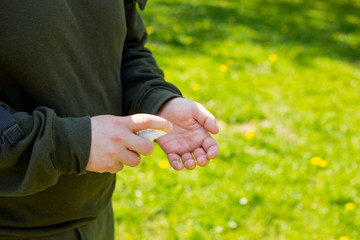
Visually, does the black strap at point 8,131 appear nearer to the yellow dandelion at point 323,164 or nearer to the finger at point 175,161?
the finger at point 175,161

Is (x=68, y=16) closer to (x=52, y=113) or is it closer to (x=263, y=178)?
(x=52, y=113)

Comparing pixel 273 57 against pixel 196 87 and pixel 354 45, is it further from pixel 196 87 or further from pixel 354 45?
pixel 354 45

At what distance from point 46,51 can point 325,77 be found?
4283mm

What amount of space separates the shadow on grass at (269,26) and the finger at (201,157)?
13.1 ft

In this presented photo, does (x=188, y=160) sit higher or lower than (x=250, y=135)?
higher

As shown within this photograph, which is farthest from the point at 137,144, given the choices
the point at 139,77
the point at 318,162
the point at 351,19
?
the point at 351,19

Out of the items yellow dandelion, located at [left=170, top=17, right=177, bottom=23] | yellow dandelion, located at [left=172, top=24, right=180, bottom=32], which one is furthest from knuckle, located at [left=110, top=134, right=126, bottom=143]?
yellow dandelion, located at [left=170, top=17, right=177, bottom=23]

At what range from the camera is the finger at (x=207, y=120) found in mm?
1219

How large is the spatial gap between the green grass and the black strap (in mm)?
1697

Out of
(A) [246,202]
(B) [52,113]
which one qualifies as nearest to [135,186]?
A: (A) [246,202]

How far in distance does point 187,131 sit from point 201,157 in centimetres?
12

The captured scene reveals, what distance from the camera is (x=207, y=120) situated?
1.22 metres

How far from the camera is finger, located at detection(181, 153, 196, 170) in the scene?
118cm

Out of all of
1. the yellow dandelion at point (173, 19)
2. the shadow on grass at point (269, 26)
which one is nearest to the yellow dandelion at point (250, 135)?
the shadow on grass at point (269, 26)
